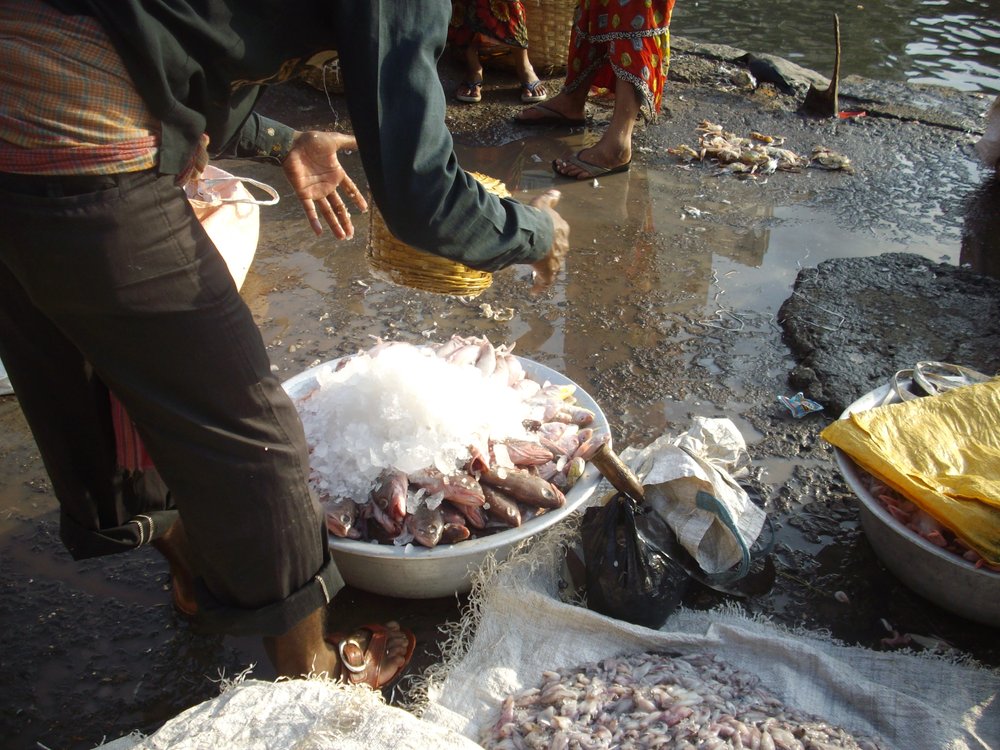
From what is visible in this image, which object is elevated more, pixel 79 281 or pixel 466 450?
pixel 79 281

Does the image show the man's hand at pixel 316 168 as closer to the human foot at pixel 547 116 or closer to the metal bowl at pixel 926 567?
the metal bowl at pixel 926 567

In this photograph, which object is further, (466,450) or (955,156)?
(955,156)

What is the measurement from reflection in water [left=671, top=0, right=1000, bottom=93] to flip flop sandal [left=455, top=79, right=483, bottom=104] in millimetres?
3916

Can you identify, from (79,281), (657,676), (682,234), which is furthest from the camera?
(682,234)

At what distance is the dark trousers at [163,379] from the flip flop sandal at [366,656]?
36 cm

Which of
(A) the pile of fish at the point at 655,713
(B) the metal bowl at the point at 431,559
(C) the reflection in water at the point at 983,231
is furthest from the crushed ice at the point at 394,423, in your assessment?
(C) the reflection in water at the point at 983,231

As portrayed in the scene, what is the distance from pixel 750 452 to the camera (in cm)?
334

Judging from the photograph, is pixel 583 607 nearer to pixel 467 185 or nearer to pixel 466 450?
pixel 466 450

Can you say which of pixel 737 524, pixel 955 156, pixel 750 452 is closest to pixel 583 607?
pixel 737 524

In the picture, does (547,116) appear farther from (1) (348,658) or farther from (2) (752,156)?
(1) (348,658)

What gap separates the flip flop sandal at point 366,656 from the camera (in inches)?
93.3

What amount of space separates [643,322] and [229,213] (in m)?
2.09

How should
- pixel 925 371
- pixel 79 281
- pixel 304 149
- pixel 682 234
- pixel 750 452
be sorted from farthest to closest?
1. pixel 682 234
2. pixel 750 452
3. pixel 925 371
4. pixel 304 149
5. pixel 79 281

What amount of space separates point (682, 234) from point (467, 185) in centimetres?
347
